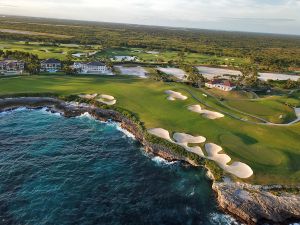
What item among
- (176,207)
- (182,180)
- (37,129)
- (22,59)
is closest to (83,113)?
(37,129)

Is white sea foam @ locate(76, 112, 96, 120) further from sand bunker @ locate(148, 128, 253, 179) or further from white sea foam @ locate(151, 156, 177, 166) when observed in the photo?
white sea foam @ locate(151, 156, 177, 166)

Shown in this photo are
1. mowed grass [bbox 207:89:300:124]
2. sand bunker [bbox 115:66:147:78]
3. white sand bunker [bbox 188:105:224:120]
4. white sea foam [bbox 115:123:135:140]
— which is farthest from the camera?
sand bunker [bbox 115:66:147:78]

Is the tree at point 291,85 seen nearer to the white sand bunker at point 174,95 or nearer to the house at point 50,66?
the white sand bunker at point 174,95

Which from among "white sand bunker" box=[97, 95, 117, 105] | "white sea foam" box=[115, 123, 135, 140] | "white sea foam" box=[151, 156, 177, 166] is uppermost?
"white sand bunker" box=[97, 95, 117, 105]

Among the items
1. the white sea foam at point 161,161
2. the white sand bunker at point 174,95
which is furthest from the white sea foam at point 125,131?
the white sand bunker at point 174,95

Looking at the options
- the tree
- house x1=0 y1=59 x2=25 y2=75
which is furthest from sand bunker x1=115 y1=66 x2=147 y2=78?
the tree

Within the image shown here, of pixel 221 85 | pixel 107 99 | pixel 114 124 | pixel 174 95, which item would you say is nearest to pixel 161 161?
pixel 114 124

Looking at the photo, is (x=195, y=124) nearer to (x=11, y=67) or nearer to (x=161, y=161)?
(x=161, y=161)
